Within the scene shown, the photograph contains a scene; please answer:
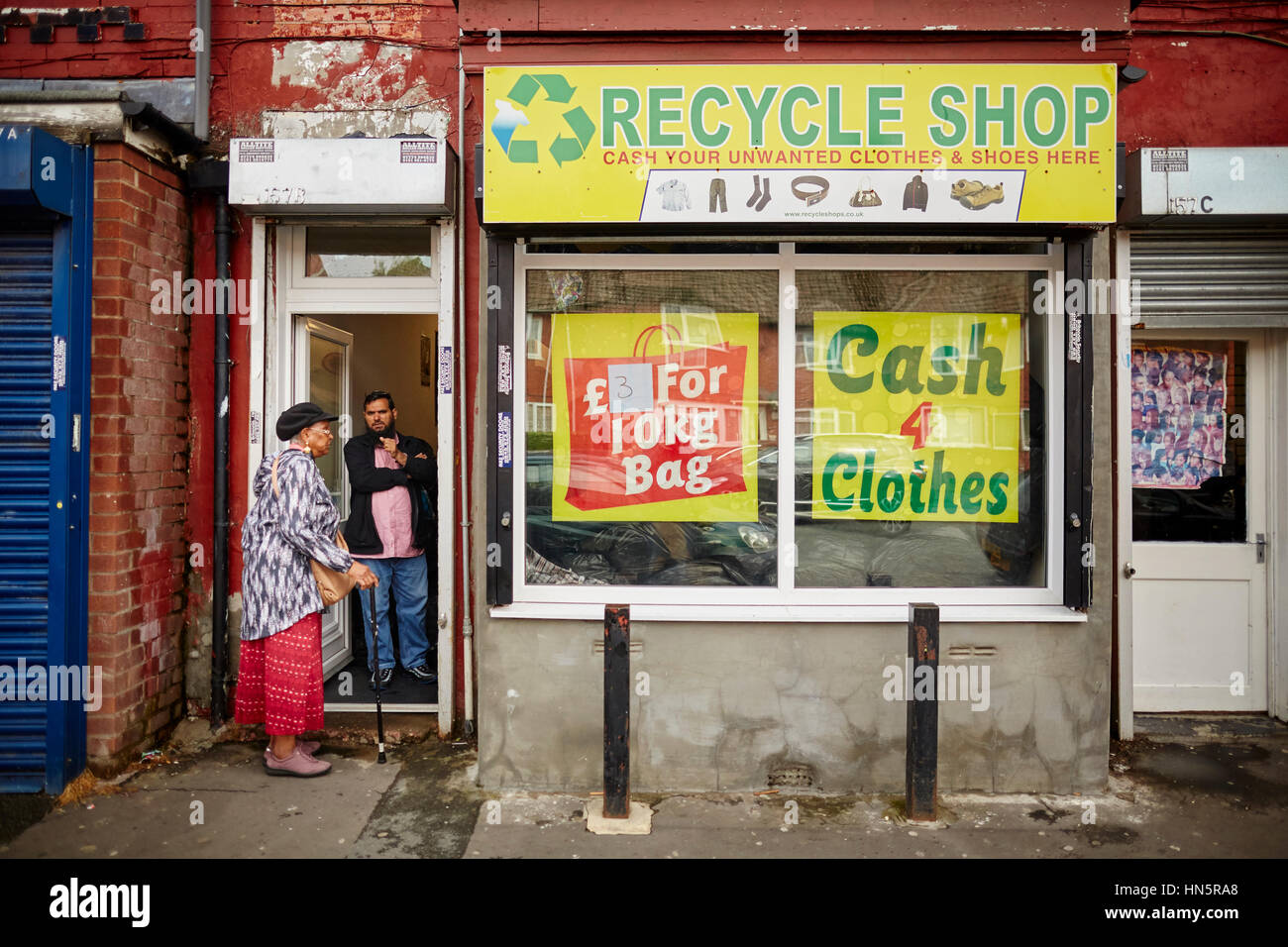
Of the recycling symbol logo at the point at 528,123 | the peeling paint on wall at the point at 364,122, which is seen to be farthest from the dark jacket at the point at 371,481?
the recycling symbol logo at the point at 528,123

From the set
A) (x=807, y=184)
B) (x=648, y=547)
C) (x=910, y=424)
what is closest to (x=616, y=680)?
(x=648, y=547)

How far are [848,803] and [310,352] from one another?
14.6ft

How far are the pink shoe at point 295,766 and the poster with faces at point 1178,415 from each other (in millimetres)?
5501

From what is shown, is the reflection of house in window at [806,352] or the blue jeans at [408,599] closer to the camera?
the reflection of house in window at [806,352]

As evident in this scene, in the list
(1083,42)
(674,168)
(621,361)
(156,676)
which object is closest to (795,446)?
(621,361)

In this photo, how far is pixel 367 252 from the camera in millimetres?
5367

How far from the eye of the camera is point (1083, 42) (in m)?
4.40

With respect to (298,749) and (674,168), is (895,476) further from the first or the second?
(298,749)

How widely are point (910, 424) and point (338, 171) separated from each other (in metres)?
3.64

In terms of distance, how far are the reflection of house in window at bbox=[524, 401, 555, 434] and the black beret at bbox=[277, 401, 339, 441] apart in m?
1.07

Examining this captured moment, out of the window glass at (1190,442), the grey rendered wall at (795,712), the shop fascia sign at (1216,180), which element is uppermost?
the shop fascia sign at (1216,180)

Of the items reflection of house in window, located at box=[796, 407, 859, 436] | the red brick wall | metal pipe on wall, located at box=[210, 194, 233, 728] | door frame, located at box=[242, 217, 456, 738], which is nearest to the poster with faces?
reflection of house in window, located at box=[796, 407, 859, 436]

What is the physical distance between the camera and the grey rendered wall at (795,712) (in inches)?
173

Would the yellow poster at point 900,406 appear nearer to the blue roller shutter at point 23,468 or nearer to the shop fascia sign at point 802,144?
the shop fascia sign at point 802,144
